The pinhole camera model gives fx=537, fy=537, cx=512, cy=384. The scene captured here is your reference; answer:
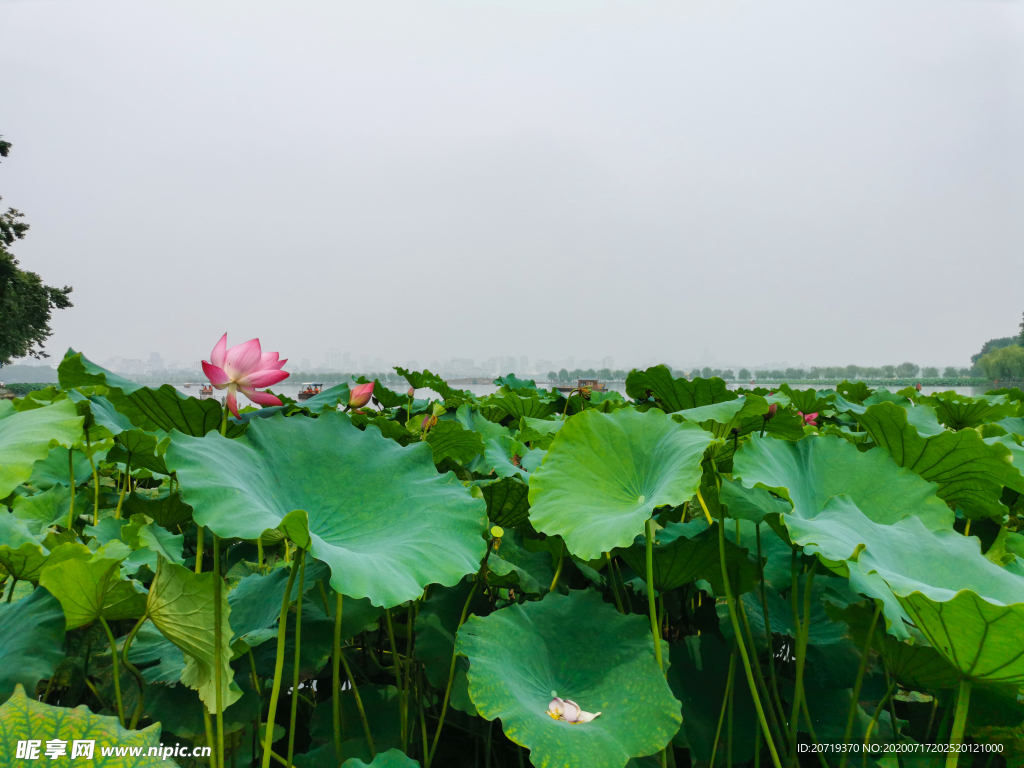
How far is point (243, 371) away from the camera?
783 millimetres

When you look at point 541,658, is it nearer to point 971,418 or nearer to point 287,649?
point 287,649

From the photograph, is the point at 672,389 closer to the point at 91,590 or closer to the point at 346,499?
the point at 346,499

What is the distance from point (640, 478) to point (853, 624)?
35 centimetres

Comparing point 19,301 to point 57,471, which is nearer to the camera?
point 57,471

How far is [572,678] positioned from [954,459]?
782 mm

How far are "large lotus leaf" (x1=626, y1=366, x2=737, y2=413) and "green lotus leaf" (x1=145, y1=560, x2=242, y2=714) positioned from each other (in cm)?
120

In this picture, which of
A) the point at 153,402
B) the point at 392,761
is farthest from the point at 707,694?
the point at 153,402

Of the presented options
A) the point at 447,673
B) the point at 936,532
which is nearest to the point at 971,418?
the point at 936,532

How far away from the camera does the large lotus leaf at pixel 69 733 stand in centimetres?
42

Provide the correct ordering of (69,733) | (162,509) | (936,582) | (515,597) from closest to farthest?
(69,733) < (936,582) < (515,597) < (162,509)

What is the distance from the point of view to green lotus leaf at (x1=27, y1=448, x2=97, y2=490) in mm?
1288

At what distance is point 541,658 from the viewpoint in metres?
0.79

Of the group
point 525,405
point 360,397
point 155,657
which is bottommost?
point 155,657

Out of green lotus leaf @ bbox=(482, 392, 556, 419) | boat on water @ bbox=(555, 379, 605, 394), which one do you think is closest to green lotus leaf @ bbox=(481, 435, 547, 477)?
boat on water @ bbox=(555, 379, 605, 394)
